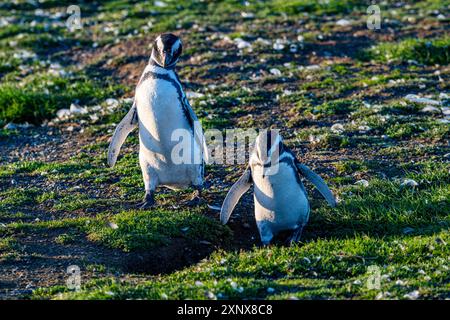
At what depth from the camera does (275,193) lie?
700 cm

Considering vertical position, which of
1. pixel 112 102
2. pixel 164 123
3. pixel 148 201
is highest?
pixel 164 123

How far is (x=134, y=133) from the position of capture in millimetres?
9883

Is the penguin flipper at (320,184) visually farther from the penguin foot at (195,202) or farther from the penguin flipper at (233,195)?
the penguin foot at (195,202)

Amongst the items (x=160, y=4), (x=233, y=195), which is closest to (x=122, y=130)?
(x=233, y=195)

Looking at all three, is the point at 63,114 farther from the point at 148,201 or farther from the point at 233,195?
the point at 233,195

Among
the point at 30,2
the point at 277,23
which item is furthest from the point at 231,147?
the point at 30,2

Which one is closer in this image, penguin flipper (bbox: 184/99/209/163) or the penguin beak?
the penguin beak

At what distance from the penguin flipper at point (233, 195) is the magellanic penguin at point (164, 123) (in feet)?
2.28

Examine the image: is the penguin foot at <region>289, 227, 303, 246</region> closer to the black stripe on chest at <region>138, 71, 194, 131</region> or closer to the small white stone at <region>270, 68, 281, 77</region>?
the black stripe on chest at <region>138, 71, 194, 131</region>

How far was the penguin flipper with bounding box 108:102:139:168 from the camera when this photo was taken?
801cm

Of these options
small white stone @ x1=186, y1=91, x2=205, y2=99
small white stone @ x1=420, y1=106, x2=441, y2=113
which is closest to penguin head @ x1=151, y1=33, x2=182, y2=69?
small white stone @ x1=186, y1=91, x2=205, y2=99

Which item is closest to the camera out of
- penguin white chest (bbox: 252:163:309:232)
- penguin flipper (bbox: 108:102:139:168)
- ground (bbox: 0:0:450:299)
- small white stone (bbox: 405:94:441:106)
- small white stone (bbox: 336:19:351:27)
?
ground (bbox: 0:0:450:299)

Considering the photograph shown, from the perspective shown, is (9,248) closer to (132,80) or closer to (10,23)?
(132,80)

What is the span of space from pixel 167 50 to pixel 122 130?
0.93 metres
